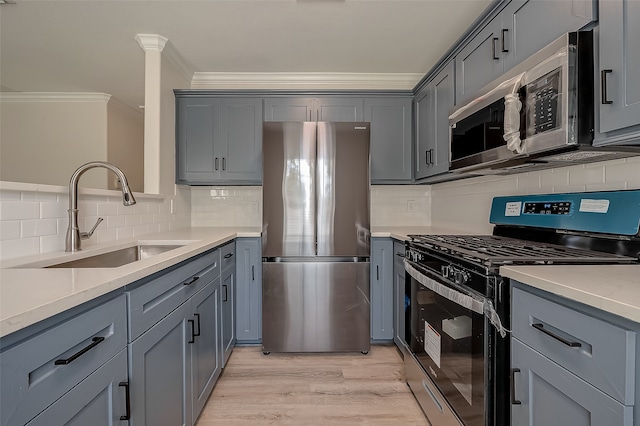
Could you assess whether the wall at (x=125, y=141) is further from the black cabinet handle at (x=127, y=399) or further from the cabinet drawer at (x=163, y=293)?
the black cabinet handle at (x=127, y=399)

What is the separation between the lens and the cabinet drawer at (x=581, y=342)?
0.70 metres

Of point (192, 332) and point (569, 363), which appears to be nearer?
point (569, 363)

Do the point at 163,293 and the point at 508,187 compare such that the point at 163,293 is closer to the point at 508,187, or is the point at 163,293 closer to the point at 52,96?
the point at 508,187

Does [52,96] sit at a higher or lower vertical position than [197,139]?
higher

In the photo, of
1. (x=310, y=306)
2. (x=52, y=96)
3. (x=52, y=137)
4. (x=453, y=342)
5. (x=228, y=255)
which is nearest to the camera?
(x=453, y=342)

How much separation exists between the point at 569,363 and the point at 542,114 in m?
0.94

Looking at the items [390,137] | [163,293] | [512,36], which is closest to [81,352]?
[163,293]

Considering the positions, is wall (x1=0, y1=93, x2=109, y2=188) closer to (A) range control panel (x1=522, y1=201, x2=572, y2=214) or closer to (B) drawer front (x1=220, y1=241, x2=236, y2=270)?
(B) drawer front (x1=220, y1=241, x2=236, y2=270)

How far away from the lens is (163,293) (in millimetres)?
1232

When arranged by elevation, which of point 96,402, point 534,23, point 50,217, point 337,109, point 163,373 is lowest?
point 163,373

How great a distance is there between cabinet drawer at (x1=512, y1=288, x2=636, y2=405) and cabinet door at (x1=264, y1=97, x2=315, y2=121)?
237 cm

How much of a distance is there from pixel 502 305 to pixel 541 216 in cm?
83

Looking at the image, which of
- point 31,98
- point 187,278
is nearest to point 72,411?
point 187,278

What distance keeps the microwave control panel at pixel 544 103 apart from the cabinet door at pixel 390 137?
1.64 m
